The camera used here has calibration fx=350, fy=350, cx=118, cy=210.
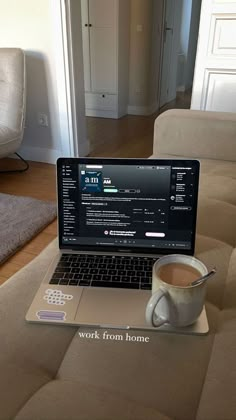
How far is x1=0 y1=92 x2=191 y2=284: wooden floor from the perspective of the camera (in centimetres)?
173

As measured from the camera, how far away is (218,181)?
4.37 feet

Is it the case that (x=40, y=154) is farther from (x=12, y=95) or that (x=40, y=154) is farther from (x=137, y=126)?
(x=137, y=126)

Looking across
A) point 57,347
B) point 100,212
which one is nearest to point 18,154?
point 100,212

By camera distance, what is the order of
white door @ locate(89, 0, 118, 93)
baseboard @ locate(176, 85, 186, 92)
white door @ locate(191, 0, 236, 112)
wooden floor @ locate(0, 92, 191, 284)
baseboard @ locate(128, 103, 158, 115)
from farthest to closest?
baseboard @ locate(176, 85, 186, 92)
baseboard @ locate(128, 103, 158, 115)
white door @ locate(89, 0, 118, 93)
white door @ locate(191, 0, 236, 112)
wooden floor @ locate(0, 92, 191, 284)

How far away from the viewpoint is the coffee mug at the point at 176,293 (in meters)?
0.59

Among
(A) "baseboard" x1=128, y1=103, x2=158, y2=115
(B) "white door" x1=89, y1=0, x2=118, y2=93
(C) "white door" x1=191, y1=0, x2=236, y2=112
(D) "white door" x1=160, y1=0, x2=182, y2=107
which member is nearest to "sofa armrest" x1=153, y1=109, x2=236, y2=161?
(C) "white door" x1=191, y1=0, x2=236, y2=112

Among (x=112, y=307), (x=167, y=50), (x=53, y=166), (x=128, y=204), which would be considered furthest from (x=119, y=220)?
(x=167, y=50)

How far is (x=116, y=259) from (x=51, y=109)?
2.12 metres

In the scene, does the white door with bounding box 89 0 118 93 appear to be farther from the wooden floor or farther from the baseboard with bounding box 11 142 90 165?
the baseboard with bounding box 11 142 90 165

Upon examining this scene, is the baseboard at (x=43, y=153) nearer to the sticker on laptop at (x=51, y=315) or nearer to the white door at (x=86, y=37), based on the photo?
the white door at (x=86, y=37)

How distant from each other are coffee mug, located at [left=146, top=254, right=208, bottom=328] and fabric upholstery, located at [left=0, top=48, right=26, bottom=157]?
2003mm

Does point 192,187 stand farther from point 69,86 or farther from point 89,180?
point 69,86

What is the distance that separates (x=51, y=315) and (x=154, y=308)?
0.67 ft

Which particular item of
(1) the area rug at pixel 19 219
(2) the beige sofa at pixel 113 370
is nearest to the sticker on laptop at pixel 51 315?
(2) the beige sofa at pixel 113 370
